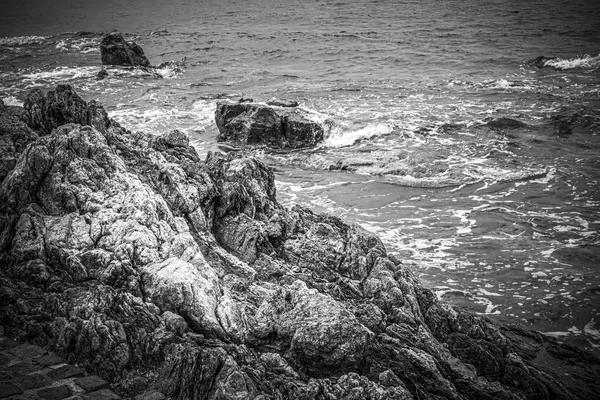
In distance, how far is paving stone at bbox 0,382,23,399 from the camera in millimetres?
4371

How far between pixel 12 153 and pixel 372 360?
550cm

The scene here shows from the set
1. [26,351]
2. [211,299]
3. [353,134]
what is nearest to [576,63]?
[353,134]

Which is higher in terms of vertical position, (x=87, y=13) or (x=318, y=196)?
(x=87, y=13)

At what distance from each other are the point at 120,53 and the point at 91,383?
29307mm

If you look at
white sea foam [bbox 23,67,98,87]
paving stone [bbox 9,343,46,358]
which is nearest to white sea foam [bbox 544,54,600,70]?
white sea foam [bbox 23,67,98,87]

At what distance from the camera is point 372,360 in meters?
5.11

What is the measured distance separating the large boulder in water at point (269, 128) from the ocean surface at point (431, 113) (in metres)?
0.55

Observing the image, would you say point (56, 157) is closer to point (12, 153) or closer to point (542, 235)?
point (12, 153)

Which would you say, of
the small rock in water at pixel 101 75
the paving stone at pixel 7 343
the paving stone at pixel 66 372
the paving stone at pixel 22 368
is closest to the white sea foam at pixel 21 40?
the small rock in water at pixel 101 75

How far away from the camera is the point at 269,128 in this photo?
17.5 metres

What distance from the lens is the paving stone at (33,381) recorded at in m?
4.50

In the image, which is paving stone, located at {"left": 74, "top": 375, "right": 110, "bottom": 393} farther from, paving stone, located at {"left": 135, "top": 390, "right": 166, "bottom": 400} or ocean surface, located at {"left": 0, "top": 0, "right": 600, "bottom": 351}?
ocean surface, located at {"left": 0, "top": 0, "right": 600, "bottom": 351}

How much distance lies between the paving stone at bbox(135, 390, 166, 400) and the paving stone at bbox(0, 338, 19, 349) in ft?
4.97

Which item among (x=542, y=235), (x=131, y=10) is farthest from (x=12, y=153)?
(x=131, y=10)
